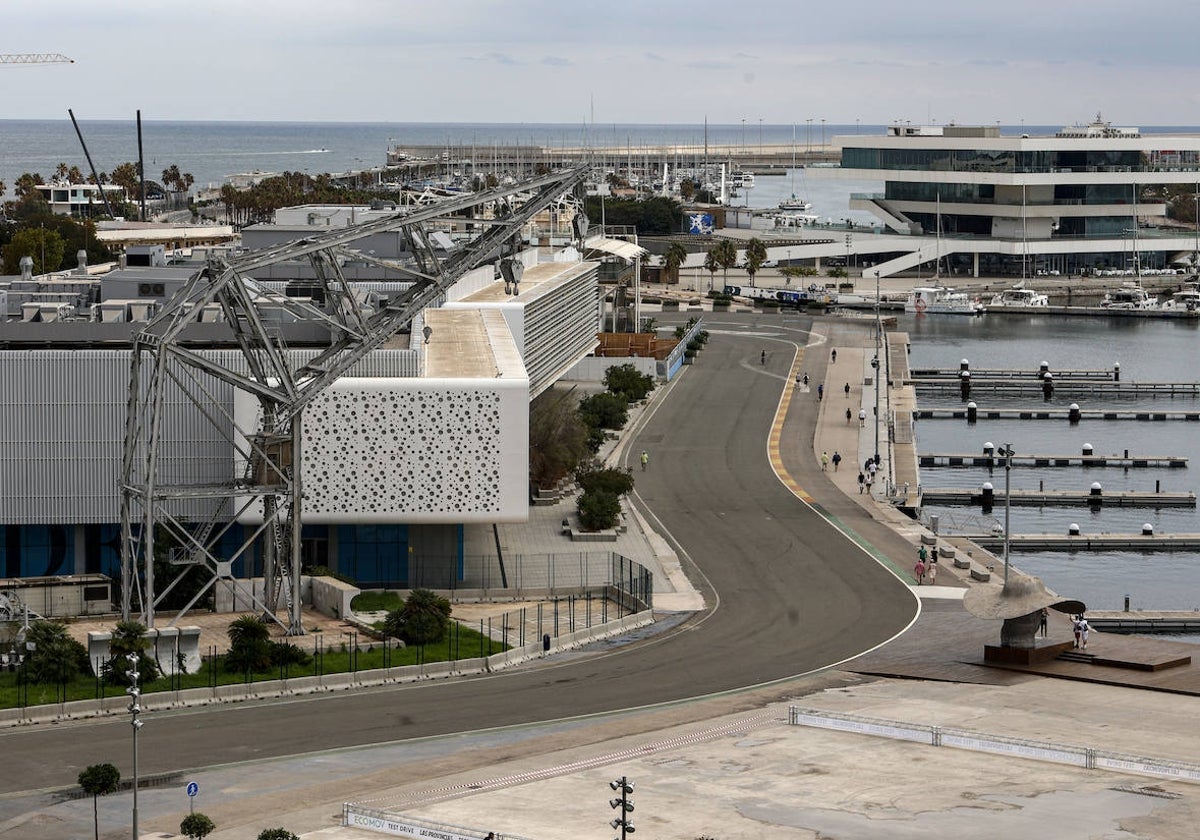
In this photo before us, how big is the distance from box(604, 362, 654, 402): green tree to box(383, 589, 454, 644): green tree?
6286 centimetres

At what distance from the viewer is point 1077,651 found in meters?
69.6

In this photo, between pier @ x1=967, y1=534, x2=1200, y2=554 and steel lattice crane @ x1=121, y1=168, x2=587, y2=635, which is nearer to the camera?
steel lattice crane @ x1=121, y1=168, x2=587, y2=635

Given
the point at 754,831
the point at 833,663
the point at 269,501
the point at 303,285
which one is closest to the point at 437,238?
the point at 303,285

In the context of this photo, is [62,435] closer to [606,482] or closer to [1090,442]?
[606,482]

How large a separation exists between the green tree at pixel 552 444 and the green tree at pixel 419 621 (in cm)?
2862

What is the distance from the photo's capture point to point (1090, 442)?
446ft

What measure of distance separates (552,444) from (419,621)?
31.3m

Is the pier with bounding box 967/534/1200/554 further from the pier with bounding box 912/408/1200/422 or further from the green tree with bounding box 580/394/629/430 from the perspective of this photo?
the pier with bounding box 912/408/1200/422

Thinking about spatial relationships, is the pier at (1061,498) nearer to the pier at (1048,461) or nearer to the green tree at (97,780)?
the pier at (1048,461)

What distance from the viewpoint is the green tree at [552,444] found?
98.4 m

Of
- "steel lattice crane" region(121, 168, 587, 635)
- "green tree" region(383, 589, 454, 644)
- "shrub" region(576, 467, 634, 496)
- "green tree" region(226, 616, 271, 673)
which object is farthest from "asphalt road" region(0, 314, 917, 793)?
"steel lattice crane" region(121, 168, 587, 635)

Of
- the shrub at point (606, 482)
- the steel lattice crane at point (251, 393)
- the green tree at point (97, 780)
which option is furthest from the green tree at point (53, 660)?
the shrub at point (606, 482)

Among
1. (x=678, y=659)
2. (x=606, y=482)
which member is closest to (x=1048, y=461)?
(x=606, y=482)

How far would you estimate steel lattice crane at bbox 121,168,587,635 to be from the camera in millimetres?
68875
